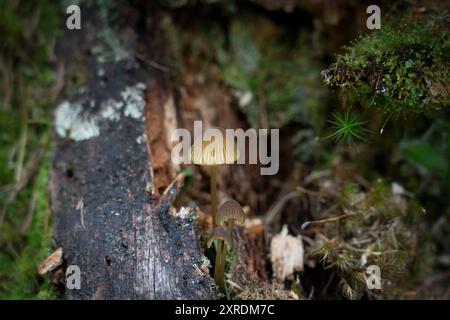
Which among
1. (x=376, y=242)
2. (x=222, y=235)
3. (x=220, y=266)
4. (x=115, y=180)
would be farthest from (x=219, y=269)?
(x=376, y=242)

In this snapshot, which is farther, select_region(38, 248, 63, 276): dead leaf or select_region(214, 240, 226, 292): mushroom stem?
select_region(38, 248, 63, 276): dead leaf

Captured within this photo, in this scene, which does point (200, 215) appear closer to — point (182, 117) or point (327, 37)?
point (182, 117)

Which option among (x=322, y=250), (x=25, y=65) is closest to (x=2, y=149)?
(x=25, y=65)

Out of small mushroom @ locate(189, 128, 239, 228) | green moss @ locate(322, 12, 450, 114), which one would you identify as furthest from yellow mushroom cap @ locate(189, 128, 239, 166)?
green moss @ locate(322, 12, 450, 114)

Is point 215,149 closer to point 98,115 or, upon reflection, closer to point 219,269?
point 219,269

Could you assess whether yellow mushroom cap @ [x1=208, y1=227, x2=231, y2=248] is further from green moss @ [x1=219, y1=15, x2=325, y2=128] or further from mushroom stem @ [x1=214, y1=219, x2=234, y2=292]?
green moss @ [x1=219, y1=15, x2=325, y2=128]

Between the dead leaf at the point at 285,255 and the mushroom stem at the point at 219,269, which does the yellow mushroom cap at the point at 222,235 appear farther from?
the dead leaf at the point at 285,255
